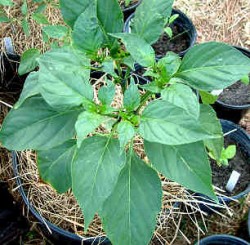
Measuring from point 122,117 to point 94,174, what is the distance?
0.15 m

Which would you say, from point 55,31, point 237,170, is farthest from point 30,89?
point 237,170

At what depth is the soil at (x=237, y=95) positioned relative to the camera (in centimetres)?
204

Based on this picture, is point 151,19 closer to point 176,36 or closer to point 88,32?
point 88,32

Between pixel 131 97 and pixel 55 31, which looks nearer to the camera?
pixel 131 97

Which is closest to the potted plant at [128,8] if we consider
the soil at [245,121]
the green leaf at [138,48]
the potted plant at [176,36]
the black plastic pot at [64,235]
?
the potted plant at [176,36]

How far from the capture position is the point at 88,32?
3.11 feet

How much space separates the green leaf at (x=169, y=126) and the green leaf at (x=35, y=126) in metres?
0.18

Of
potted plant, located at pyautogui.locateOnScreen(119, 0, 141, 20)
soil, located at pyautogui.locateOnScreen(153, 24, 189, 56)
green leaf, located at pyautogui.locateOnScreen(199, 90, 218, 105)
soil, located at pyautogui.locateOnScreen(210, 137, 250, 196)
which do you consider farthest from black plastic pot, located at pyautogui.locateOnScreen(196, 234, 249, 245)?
potted plant, located at pyautogui.locateOnScreen(119, 0, 141, 20)

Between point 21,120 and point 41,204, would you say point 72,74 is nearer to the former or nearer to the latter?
point 21,120

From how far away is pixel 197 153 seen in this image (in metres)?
0.95

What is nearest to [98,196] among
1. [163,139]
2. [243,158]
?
[163,139]

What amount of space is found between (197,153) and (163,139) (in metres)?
0.14

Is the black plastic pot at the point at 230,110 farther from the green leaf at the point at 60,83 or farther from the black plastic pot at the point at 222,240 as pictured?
the green leaf at the point at 60,83

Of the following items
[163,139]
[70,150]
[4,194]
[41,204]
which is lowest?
→ [4,194]
